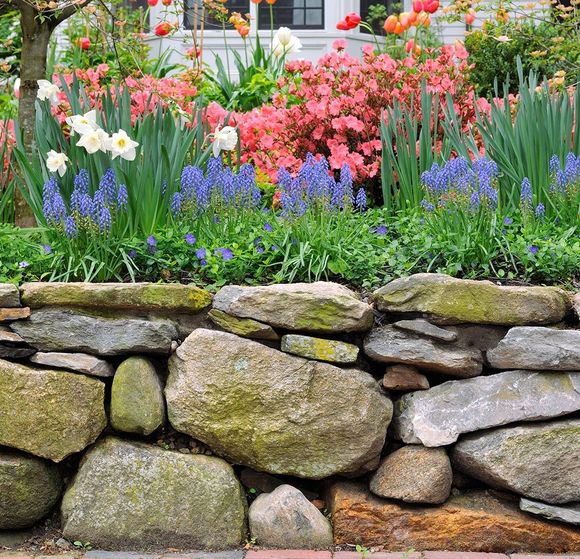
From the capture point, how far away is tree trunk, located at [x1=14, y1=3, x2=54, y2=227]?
4496 mm

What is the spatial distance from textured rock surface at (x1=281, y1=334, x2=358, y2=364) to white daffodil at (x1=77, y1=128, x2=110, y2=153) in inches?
43.4

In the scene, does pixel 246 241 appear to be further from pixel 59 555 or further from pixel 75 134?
pixel 59 555

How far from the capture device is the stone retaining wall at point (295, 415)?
3.34m

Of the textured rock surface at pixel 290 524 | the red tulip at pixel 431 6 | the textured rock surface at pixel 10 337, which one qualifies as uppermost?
the red tulip at pixel 431 6

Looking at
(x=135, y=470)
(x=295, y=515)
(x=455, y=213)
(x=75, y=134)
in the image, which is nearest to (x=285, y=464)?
(x=295, y=515)

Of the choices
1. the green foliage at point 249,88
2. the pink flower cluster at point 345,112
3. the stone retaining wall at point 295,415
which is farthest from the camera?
the green foliage at point 249,88

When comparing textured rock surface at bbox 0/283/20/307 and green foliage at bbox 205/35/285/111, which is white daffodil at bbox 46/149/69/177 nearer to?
textured rock surface at bbox 0/283/20/307

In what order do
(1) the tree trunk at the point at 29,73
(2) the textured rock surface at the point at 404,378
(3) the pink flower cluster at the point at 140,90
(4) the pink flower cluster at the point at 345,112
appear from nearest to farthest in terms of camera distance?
(2) the textured rock surface at the point at 404,378, (1) the tree trunk at the point at 29,73, (4) the pink flower cluster at the point at 345,112, (3) the pink flower cluster at the point at 140,90

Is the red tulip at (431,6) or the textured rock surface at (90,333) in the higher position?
the red tulip at (431,6)

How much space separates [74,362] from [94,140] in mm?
918

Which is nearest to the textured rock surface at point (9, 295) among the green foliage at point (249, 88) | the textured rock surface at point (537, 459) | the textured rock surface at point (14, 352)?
the textured rock surface at point (14, 352)

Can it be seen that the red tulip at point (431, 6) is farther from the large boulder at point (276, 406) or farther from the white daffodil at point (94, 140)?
the large boulder at point (276, 406)

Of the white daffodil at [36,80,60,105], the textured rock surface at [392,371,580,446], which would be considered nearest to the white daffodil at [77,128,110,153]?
the white daffodil at [36,80,60,105]

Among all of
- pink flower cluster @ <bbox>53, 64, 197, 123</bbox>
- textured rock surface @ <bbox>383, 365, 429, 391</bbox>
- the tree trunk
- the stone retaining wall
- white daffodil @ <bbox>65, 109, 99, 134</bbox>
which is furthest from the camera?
pink flower cluster @ <bbox>53, 64, 197, 123</bbox>
